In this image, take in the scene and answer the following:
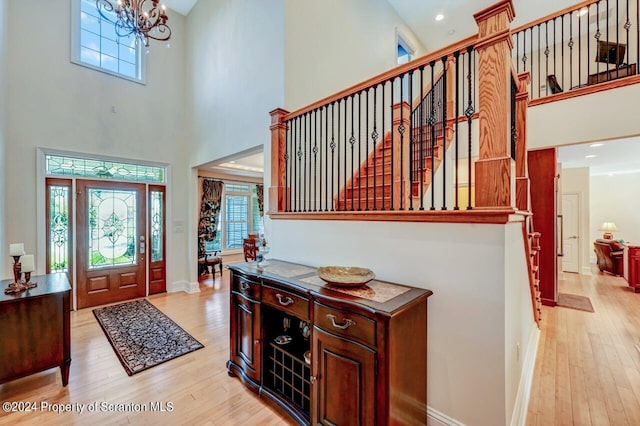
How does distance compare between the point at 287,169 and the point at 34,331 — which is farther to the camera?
the point at 287,169

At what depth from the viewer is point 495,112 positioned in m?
1.59

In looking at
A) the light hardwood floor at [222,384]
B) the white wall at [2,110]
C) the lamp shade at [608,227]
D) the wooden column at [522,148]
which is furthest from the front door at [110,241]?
the lamp shade at [608,227]

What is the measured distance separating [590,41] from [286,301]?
26.8 ft

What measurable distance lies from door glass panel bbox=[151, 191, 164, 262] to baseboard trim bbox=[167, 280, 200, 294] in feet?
1.84

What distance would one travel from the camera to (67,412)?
6.79 feet

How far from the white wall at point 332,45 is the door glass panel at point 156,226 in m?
3.31

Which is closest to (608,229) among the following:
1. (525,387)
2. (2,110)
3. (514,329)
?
(525,387)

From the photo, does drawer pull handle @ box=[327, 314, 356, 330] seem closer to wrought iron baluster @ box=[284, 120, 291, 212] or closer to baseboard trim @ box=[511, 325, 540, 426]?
baseboard trim @ box=[511, 325, 540, 426]

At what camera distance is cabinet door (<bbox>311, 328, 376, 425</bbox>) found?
1482 mm

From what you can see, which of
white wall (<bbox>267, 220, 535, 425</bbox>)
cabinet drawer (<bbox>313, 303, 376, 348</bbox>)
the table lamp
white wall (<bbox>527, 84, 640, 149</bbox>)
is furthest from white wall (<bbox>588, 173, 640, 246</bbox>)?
cabinet drawer (<bbox>313, 303, 376, 348</bbox>)

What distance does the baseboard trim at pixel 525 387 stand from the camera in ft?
5.97

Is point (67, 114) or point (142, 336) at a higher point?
point (67, 114)

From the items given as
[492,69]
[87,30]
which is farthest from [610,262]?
[87,30]

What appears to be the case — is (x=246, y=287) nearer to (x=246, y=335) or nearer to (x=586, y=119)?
(x=246, y=335)
